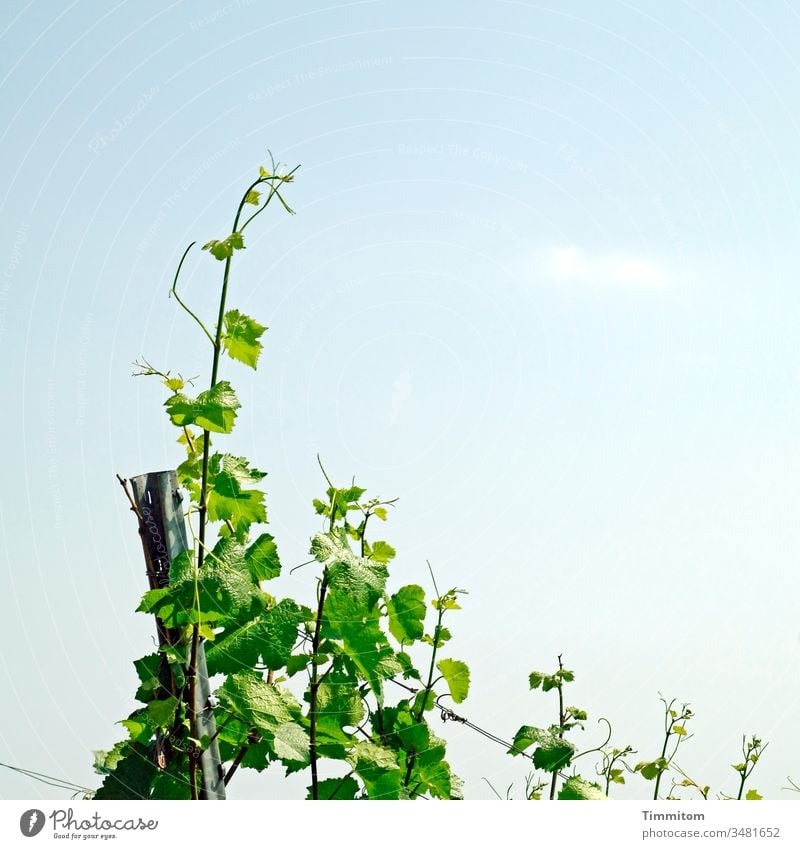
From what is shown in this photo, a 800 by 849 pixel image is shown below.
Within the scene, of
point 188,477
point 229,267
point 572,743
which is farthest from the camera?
point 572,743

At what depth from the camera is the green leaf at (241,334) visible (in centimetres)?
185

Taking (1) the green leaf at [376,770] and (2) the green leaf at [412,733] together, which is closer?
(1) the green leaf at [376,770]

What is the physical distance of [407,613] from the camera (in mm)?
2213

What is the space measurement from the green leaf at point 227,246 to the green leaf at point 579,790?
59.4 inches

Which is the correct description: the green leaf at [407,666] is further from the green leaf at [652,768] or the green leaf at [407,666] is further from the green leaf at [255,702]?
the green leaf at [652,768]

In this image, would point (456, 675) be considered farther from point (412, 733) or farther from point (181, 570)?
point (181, 570)

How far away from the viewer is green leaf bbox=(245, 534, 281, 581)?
195 centimetres

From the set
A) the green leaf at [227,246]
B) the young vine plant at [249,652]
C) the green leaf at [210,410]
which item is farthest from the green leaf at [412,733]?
the green leaf at [227,246]

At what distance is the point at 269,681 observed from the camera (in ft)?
6.79
